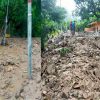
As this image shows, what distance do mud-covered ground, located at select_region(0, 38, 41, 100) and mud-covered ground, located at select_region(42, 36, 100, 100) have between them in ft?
1.30

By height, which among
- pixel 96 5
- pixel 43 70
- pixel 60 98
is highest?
pixel 96 5

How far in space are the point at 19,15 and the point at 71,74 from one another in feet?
6.98

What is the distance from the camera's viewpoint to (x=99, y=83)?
6410 millimetres

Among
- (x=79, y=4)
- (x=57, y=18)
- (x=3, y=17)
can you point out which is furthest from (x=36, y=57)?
(x=79, y=4)

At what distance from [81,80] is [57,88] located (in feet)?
2.06

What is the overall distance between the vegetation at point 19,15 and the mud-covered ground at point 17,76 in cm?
90

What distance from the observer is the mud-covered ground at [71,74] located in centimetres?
580

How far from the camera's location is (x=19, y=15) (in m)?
7.43

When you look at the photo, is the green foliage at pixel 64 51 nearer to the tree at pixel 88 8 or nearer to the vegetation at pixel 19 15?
the vegetation at pixel 19 15

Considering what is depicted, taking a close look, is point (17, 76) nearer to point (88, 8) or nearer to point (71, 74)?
point (71, 74)

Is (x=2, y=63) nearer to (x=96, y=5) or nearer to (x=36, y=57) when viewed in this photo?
(x=36, y=57)

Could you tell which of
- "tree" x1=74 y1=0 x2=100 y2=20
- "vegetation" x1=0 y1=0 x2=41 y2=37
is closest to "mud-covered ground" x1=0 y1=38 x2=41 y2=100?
"vegetation" x1=0 y1=0 x2=41 y2=37

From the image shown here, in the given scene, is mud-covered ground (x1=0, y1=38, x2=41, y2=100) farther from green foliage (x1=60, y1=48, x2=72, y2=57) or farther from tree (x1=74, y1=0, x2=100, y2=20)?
tree (x1=74, y1=0, x2=100, y2=20)

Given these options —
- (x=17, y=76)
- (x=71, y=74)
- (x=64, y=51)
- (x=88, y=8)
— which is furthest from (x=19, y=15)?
(x=88, y=8)
